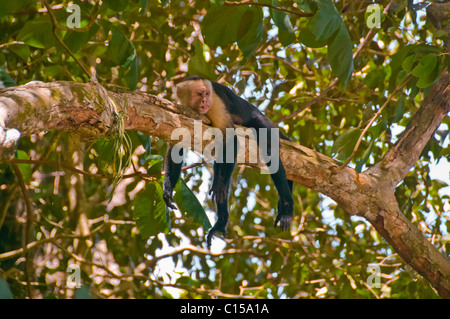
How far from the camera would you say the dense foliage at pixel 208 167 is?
3107 mm

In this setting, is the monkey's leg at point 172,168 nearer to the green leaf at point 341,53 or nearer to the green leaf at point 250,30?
the green leaf at point 250,30

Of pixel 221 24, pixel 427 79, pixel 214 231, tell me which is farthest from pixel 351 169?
pixel 221 24

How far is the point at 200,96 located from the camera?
12.2 feet

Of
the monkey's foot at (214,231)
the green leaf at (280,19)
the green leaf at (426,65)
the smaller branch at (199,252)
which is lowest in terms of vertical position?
the monkey's foot at (214,231)

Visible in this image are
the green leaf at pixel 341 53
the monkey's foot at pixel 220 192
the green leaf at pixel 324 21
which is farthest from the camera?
the monkey's foot at pixel 220 192

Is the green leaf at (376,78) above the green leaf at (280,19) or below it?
above

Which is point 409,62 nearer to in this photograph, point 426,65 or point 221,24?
point 426,65

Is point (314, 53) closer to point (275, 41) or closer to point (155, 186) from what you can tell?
point (275, 41)

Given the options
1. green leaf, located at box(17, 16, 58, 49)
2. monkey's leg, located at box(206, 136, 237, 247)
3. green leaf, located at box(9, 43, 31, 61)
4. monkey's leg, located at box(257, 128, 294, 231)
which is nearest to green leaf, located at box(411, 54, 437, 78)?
monkey's leg, located at box(257, 128, 294, 231)

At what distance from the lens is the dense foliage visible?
311cm

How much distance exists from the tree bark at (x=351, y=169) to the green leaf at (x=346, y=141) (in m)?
0.14

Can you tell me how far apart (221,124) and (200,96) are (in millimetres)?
468

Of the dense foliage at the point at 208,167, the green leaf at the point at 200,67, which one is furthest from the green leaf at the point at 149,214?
the green leaf at the point at 200,67
